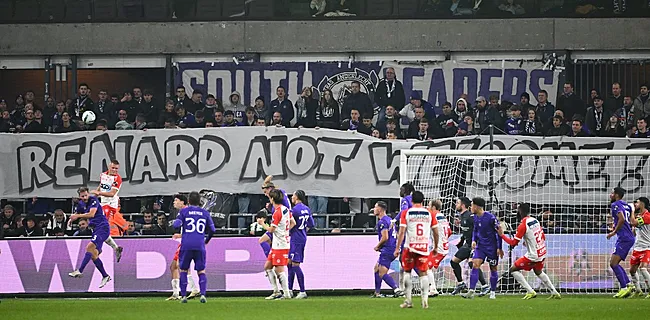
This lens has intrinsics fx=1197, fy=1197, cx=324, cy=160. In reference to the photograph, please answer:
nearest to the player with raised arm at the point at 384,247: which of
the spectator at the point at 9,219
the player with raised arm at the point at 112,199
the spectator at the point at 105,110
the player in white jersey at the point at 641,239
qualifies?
the player in white jersey at the point at 641,239

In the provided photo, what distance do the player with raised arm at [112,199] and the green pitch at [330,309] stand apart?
2.48 m

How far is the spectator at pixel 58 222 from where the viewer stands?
1025 inches

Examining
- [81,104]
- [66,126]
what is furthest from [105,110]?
[66,126]

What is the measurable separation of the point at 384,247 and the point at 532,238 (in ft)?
9.09

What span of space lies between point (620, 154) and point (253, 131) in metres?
7.78

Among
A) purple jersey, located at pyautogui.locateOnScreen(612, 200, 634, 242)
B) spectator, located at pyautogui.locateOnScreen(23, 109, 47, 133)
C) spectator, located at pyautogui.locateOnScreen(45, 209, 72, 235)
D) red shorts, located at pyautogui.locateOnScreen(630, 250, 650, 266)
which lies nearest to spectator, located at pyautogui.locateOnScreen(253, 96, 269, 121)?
spectator, located at pyautogui.locateOnScreen(23, 109, 47, 133)

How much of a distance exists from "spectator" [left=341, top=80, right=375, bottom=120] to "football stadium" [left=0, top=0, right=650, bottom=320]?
0.06m

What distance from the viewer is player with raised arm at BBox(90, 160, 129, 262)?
955 inches

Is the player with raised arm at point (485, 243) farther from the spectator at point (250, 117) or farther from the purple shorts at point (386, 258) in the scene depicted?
the spectator at point (250, 117)

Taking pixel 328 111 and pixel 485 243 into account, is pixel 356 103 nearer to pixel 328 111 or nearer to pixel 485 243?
pixel 328 111

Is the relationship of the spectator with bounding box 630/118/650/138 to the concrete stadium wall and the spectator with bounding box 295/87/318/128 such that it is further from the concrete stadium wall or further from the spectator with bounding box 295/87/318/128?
the spectator with bounding box 295/87/318/128

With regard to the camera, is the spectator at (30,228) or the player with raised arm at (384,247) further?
the spectator at (30,228)

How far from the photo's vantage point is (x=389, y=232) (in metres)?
22.3

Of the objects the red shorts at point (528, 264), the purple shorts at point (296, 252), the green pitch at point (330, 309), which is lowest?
the green pitch at point (330, 309)
